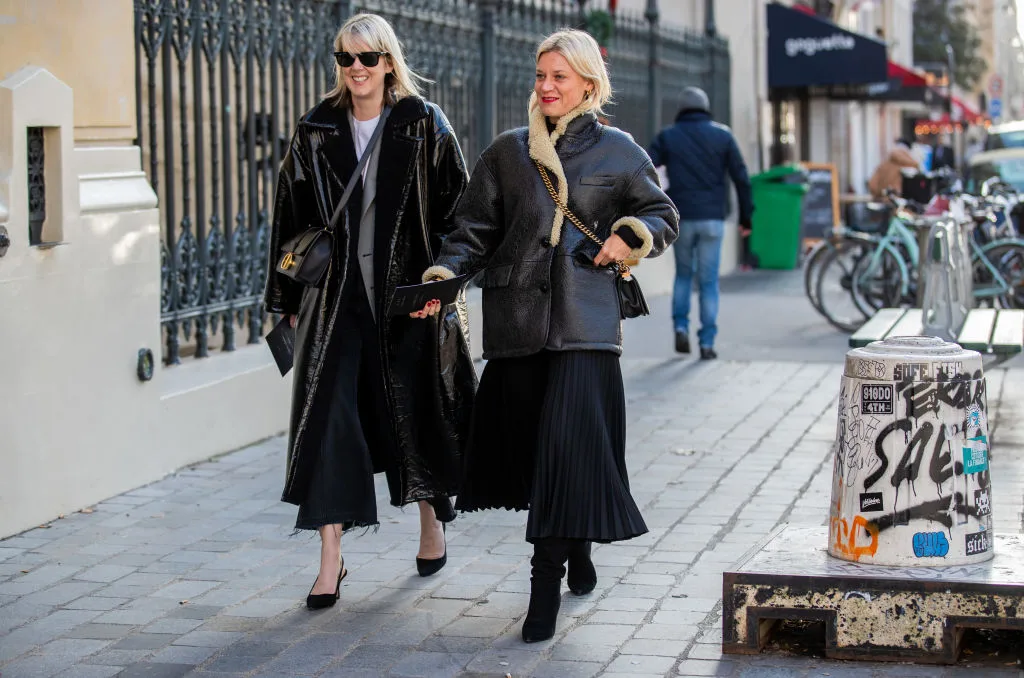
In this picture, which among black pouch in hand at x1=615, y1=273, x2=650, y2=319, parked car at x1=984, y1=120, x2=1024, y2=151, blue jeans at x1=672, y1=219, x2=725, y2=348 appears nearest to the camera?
black pouch in hand at x1=615, y1=273, x2=650, y2=319

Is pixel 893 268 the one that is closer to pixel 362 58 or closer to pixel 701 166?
pixel 701 166

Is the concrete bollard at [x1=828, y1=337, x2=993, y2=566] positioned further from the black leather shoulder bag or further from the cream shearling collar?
the black leather shoulder bag

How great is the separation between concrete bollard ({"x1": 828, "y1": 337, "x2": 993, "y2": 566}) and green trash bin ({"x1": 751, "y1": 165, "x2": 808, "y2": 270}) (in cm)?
1510

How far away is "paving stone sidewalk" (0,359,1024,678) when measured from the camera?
4648mm

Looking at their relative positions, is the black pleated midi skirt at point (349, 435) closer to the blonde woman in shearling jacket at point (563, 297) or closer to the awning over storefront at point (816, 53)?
the blonde woman in shearling jacket at point (563, 297)

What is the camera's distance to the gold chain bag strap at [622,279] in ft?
15.8

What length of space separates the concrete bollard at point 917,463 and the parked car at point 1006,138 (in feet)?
63.1

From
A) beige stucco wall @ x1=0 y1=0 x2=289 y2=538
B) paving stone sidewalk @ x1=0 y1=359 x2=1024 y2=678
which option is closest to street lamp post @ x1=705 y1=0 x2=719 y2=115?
paving stone sidewalk @ x1=0 y1=359 x2=1024 y2=678

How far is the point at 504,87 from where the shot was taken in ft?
40.9

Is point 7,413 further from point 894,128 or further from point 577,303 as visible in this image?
point 894,128

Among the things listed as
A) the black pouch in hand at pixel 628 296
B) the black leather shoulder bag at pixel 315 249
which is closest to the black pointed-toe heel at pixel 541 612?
the black pouch in hand at pixel 628 296

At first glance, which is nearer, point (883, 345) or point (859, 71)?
point (883, 345)

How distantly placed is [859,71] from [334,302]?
1898cm

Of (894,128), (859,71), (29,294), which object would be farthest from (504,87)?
(894,128)
